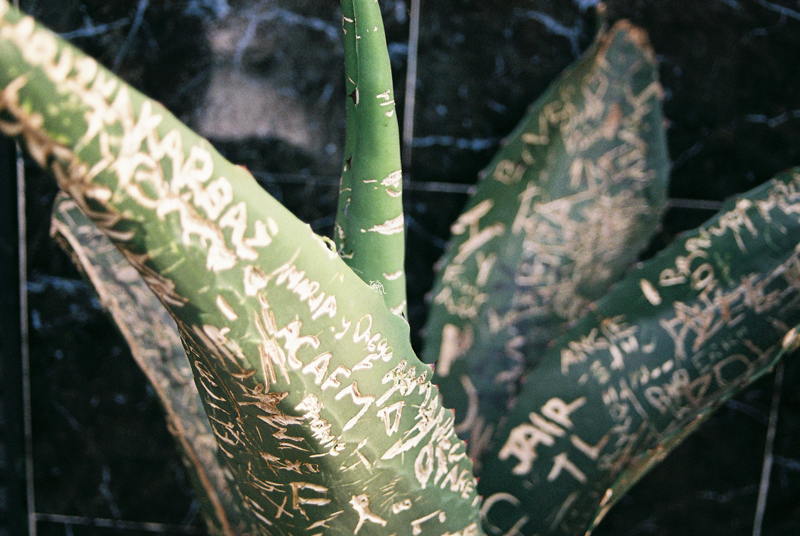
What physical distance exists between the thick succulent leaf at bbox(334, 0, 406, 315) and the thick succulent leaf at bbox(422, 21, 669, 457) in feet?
0.53

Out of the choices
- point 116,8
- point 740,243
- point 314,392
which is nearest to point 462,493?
point 314,392

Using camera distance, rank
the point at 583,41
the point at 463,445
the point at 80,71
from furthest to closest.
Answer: the point at 583,41 < the point at 463,445 < the point at 80,71

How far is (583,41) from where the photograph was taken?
2.00ft

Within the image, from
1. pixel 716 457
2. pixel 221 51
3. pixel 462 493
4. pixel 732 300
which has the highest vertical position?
pixel 221 51

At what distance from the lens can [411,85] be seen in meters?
0.62

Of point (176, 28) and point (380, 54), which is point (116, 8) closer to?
point (176, 28)

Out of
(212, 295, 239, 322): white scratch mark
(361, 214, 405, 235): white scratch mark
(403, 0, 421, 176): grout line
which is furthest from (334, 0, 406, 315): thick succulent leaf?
(403, 0, 421, 176): grout line

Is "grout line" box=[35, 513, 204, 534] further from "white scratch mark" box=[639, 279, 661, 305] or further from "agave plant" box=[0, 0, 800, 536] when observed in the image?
"white scratch mark" box=[639, 279, 661, 305]

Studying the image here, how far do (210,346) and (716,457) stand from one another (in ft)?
2.39

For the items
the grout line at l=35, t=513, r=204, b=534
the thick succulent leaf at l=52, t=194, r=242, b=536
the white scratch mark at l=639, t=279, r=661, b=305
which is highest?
the white scratch mark at l=639, t=279, r=661, b=305

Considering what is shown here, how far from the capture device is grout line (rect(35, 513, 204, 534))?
2.42ft

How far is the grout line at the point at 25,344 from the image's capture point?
0.68 metres

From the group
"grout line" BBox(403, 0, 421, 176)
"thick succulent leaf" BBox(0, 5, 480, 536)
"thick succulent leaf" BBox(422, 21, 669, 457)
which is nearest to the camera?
"thick succulent leaf" BBox(0, 5, 480, 536)

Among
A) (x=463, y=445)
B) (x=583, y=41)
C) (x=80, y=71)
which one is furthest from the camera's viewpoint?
(x=583, y=41)
